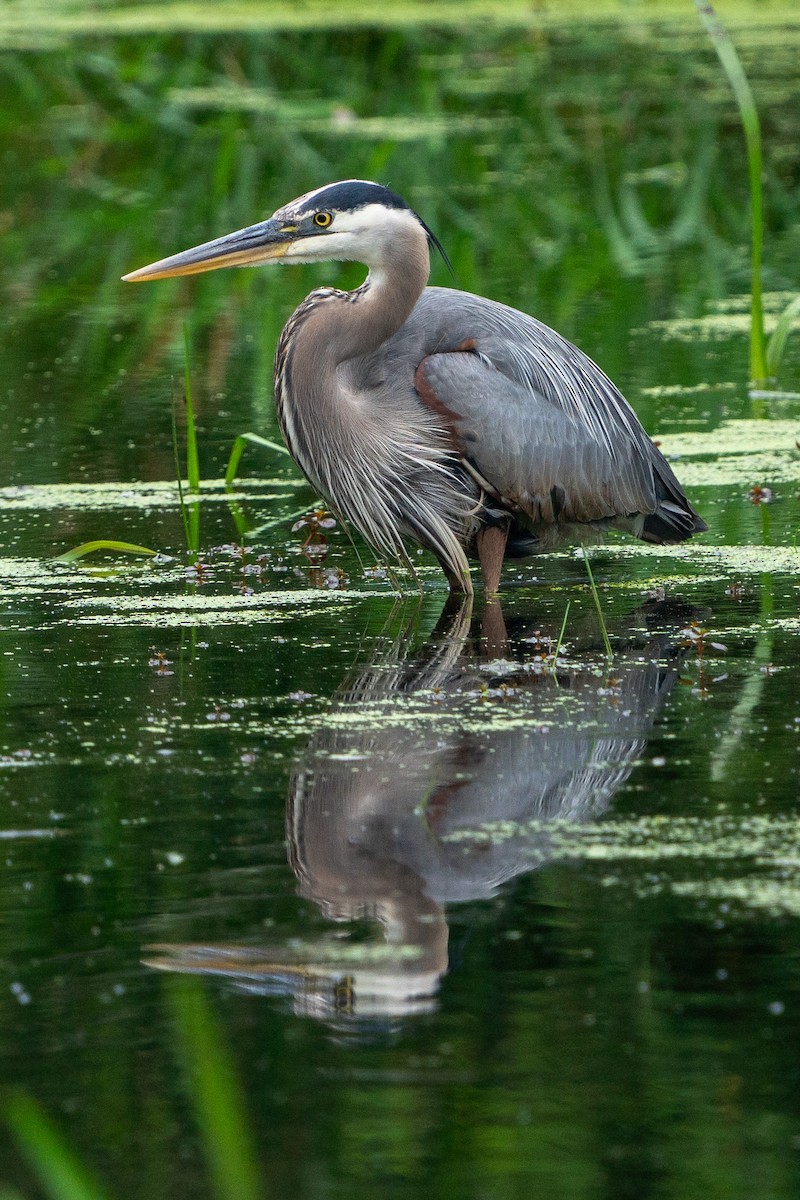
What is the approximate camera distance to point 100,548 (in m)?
6.75

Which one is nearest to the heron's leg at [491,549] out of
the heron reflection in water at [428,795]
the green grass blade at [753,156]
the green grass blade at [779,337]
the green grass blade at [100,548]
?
the heron reflection in water at [428,795]

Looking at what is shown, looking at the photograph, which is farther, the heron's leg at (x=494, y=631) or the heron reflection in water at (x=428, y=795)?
the heron's leg at (x=494, y=631)

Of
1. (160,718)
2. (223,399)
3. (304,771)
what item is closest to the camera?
(304,771)

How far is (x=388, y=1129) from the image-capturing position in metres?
2.97

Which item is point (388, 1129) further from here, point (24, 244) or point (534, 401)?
point (24, 244)

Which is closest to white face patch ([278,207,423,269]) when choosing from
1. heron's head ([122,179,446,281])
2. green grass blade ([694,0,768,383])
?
heron's head ([122,179,446,281])

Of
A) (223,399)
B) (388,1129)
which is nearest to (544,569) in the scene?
(223,399)

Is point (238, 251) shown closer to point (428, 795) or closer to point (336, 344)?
point (336, 344)

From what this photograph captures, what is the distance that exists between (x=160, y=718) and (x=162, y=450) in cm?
360

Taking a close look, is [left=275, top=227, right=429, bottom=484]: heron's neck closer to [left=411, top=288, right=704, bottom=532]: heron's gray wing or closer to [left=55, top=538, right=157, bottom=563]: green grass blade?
[left=411, top=288, right=704, bottom=532]: heron's gray wing

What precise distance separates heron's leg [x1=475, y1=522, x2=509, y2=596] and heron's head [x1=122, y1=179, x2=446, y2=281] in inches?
36.8

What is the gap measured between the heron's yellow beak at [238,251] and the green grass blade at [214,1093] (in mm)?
3448

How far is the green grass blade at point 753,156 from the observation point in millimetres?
7438

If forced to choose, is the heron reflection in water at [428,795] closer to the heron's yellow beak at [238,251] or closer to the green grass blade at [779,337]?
the heron's yellow beak at [238,251]
